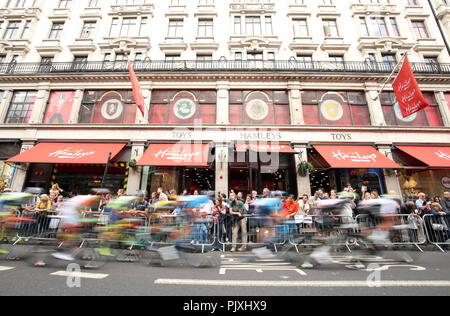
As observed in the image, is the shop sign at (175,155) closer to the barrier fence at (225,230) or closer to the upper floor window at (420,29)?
the barrier fence at (225,230)

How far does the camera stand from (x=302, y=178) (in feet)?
40.1

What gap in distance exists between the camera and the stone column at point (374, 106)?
44.5 ft

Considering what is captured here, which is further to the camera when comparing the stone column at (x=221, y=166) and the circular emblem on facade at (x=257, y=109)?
the circular emblem on facade at (x=257, y=109)

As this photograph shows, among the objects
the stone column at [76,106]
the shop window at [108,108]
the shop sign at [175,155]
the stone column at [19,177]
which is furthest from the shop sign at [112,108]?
the stone column at [19,177]

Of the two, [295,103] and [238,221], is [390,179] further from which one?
[238,221]

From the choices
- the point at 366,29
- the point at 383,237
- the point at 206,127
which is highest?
the point at 366,29

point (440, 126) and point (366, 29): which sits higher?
point (366, 29)

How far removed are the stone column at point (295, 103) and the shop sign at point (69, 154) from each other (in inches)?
526

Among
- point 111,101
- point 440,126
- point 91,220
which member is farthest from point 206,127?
point 440,126
